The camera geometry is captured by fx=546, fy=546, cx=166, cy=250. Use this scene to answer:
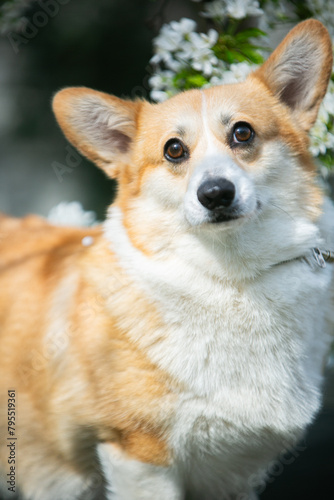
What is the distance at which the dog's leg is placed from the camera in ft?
5.93

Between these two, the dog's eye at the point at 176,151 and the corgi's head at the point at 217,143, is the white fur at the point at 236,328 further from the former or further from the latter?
the dog's eye at the point at 176,151

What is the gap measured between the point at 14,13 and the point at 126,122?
1.48 metres

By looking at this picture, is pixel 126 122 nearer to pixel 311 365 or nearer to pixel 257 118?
pixel 257 118

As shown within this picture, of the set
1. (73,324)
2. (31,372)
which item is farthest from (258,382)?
(31,372)

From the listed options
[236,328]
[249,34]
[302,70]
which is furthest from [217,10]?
[236,328]

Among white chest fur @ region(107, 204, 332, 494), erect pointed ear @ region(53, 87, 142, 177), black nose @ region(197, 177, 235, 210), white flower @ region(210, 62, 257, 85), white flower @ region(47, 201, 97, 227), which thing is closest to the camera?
black nose @ region(197, 177, 235, 210)

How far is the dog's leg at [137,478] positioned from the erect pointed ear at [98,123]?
103 centimetres

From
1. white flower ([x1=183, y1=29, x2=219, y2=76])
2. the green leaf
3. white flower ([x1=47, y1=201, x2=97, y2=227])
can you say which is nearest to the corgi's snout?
white flower ([x1=183, y1=29, x2=219, y2=76])

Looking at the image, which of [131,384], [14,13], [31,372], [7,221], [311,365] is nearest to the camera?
[131,384]

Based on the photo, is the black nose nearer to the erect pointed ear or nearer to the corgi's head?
the corgi's head

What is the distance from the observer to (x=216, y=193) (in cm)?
164

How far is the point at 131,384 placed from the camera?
179 centimetres

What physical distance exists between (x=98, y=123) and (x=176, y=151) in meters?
0.36

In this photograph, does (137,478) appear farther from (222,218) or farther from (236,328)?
(222,218)
